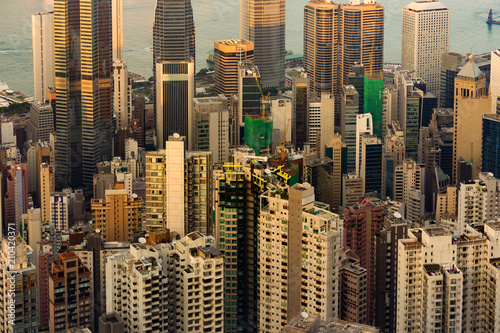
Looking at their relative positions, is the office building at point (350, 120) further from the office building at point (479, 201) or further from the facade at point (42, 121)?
the office building at point (479, 201)

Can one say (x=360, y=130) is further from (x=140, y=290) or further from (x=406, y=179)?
(x=140, y=290)

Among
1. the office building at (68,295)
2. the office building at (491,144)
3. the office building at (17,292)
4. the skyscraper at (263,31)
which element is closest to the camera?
the office building at (17,292)

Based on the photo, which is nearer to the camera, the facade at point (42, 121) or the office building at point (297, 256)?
the office building at point (297, 256)

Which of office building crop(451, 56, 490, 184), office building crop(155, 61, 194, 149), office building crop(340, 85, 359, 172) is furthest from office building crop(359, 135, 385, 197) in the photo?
office building crop(155, 61, 194, 149)

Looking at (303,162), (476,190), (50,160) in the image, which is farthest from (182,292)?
(50,160)

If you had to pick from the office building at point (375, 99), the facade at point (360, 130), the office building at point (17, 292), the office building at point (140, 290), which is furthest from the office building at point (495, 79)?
the office building at point (17, 292)

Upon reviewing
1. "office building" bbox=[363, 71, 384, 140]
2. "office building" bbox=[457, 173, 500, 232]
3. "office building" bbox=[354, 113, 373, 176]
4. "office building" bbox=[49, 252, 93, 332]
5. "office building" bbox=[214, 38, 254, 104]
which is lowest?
"office building" bbox=[49, 252, 93, 332]

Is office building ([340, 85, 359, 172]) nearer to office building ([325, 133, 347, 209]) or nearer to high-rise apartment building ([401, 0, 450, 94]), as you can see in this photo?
office building ([325, 133, 347, 209])
